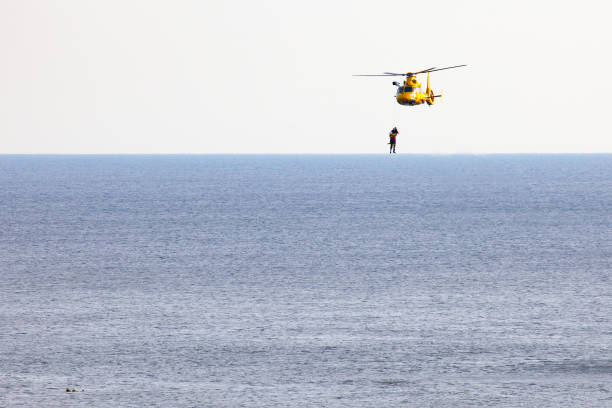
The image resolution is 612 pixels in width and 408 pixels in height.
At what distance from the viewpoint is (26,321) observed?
241 ft

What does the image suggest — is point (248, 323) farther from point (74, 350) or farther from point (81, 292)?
point (81, 292)

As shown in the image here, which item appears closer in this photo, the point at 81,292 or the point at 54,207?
the point at 81,292

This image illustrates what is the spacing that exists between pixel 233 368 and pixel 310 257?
181 feet

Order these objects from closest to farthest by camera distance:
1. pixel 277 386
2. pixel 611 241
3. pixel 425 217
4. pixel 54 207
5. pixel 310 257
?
pixel 277 386
pixel 310 257
pixel 611 241
pixel 425 217
pixel 54 207
